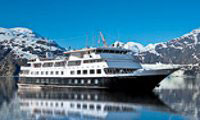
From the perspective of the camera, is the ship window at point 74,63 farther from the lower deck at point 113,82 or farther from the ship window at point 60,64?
→ the lower deck at point 113,82

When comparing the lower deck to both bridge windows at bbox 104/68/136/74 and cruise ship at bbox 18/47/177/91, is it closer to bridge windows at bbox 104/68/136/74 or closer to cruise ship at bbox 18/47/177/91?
cruise ship at bbox 18/47/177/91

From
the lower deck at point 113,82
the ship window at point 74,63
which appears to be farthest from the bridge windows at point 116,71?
the ship window at point 74,63

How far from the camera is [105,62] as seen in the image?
4716cm

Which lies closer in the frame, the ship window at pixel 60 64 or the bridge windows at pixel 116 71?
the bridge windows at pixel 116 71

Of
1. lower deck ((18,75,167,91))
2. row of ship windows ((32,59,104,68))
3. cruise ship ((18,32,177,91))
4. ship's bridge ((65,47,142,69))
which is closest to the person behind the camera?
lower deck ((18,75,167,91))

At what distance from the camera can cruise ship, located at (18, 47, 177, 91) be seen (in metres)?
44.5

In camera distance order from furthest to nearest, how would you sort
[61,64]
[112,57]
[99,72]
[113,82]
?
[61,64] < [112,57] < [99,72] < [113,82]

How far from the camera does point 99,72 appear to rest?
47.9 metres

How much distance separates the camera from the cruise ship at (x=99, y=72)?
4447cm

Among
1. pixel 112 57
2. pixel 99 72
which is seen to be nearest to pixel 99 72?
pixel 99 72

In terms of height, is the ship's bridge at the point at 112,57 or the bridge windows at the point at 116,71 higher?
the ship's bridge at the point at 112,57

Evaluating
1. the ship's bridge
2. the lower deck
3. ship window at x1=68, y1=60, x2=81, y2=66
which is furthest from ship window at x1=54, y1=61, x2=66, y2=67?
the ship's bridge

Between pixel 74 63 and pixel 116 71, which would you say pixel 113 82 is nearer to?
pixel 116 71

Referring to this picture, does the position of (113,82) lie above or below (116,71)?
below
